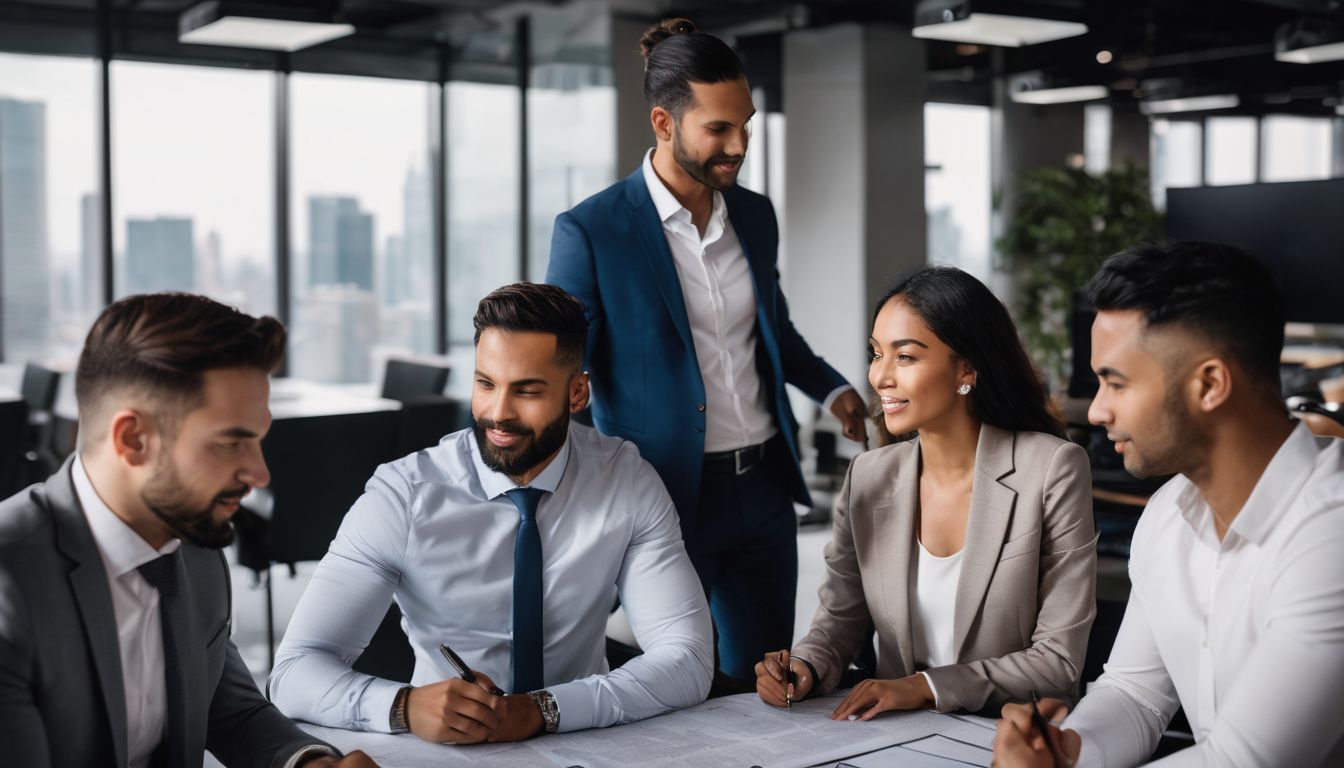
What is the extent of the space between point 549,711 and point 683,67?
126 cm

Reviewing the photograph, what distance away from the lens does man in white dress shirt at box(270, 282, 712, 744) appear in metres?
2.02

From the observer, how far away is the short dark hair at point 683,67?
7.93 feet

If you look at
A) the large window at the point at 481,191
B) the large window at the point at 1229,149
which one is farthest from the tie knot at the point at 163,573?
the large window at the point at 1229,149

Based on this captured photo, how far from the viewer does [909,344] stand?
2.23 metres

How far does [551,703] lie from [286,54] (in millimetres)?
6781

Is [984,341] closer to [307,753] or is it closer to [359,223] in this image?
[307,753]

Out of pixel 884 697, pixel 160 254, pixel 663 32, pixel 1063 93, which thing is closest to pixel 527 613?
pixel 884 697

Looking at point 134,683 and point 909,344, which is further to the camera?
point 909,344

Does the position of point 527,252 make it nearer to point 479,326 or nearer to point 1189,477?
point 479,326

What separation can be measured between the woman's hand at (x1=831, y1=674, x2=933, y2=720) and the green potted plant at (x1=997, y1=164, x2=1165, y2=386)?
8.53 m

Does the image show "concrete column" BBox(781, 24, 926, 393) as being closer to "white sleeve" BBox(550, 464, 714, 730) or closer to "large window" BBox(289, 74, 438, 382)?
"large window" BBox(289, 74, 438, 382)

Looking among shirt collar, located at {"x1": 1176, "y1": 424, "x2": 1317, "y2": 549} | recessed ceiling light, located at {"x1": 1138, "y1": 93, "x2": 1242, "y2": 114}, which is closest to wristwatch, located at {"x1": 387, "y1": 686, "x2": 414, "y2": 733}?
shirt collar, located at {"x1": 1176, "y1": 424, "x2": 1317, "y2": 549}

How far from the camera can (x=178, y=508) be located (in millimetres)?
1438

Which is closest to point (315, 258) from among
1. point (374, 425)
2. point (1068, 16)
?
point (374, 425)
